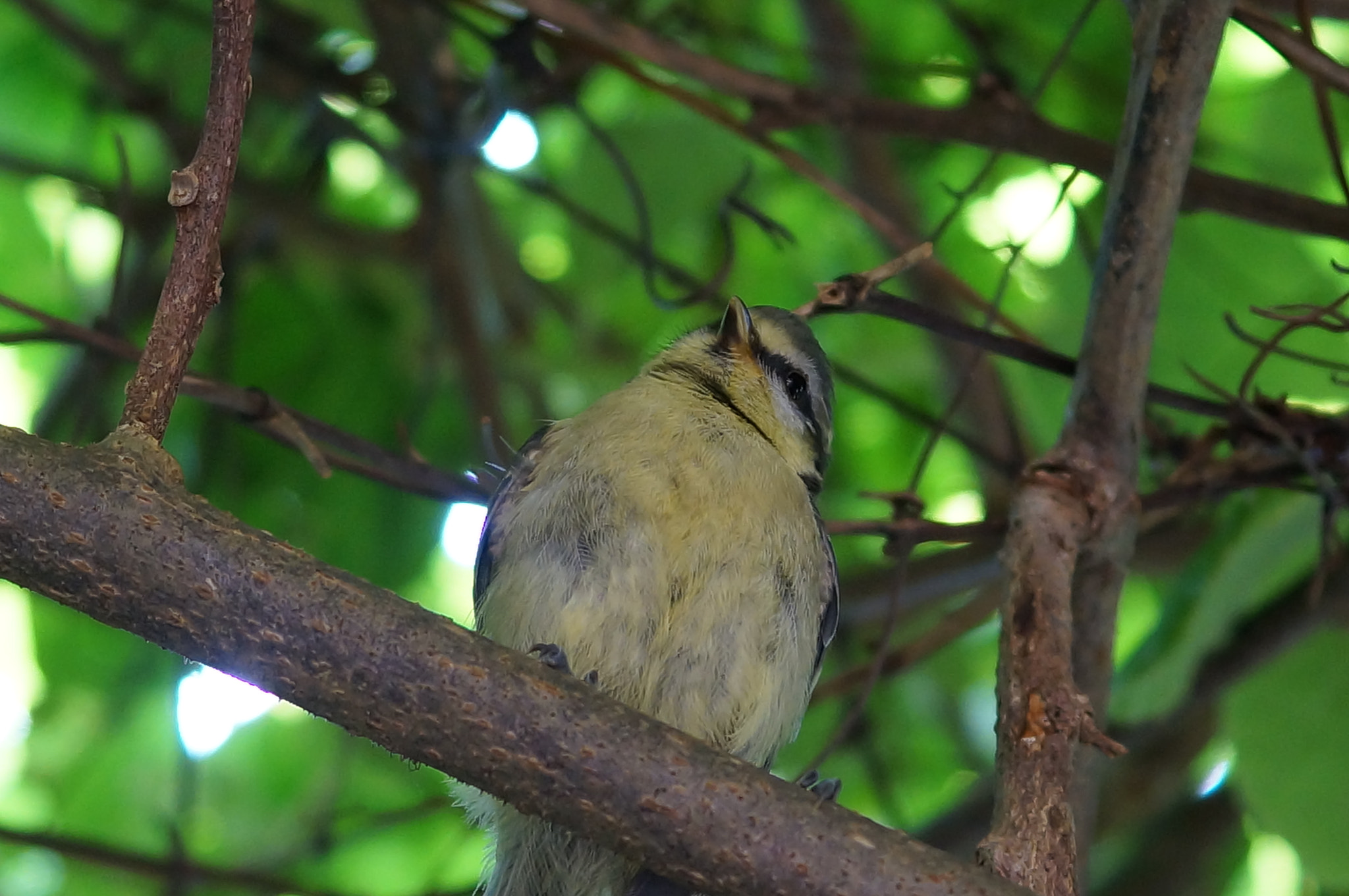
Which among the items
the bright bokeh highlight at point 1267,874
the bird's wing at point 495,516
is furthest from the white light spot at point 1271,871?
the bird's wing at point 495,516

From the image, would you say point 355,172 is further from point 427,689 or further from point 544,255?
point 427,689

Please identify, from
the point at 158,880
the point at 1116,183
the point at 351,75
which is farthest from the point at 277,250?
the point at 1116,183

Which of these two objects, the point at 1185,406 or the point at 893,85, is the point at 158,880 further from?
the point at 893,85

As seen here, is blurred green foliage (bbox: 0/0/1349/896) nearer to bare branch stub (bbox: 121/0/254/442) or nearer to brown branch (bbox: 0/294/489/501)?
brown branch (bbox: 0/294/489/501)

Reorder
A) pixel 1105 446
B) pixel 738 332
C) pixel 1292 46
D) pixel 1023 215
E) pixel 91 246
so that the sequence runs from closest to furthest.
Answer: pixel 1105 446
pixel 1292 46
pixel 738 332
pixel 1023 215
pixel 91 246

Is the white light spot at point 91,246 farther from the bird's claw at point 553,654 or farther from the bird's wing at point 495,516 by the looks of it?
the bird's claw at point 553,654

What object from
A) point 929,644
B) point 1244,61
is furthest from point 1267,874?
point 1244,61

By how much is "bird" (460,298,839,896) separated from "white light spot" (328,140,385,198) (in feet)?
6.95

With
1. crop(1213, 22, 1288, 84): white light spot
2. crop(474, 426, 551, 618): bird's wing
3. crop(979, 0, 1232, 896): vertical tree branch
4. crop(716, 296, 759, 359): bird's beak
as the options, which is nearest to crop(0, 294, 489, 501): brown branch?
crop(474, 426, 551, 618): bird's wing

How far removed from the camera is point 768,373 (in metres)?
2.97

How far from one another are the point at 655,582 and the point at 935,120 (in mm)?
1158

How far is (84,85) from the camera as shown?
12.6ft

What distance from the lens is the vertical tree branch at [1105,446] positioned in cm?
193

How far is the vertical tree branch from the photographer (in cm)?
193
